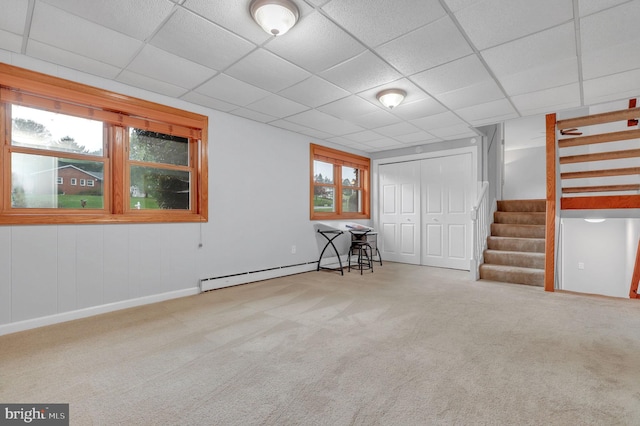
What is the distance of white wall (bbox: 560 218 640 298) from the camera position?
206 inches

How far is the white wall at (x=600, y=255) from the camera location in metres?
5.22

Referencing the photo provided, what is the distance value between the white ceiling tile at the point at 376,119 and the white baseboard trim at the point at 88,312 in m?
3.39

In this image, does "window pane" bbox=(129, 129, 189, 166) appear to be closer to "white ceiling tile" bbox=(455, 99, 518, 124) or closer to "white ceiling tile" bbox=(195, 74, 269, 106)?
"white ceiling tile" bbox=(195, 74, 269, 106)

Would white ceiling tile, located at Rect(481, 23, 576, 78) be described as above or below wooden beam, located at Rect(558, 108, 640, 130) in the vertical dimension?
above

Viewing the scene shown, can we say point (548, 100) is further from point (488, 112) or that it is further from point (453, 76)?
point (453, 76)

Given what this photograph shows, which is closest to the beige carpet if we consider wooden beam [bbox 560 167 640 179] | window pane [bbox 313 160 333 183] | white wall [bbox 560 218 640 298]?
wooden beam [bbox 560 167 640 179]

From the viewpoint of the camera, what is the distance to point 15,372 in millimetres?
1870

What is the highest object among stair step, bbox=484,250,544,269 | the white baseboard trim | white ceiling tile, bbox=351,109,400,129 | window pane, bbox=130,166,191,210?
white ceiling tile, bbox=351,109,400,129

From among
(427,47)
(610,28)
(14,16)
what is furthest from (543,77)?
(14,16)

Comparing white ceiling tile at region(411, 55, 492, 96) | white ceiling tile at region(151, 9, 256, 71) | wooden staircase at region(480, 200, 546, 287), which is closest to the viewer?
white ceiling tile at region(151, 9, 256, 71)

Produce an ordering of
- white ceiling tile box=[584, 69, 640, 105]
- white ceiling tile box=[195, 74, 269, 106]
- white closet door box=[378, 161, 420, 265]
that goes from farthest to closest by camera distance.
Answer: white closet door box=[378, 161, 420, 265], white ceiling tile box=[195, 74, 269, 106], white ceiling tile box=[584, 69, 640, 105]

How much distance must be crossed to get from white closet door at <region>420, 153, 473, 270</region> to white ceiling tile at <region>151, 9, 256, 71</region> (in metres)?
4.48

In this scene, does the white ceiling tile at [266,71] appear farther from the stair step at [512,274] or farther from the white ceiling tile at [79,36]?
the stair step at [512,274]
